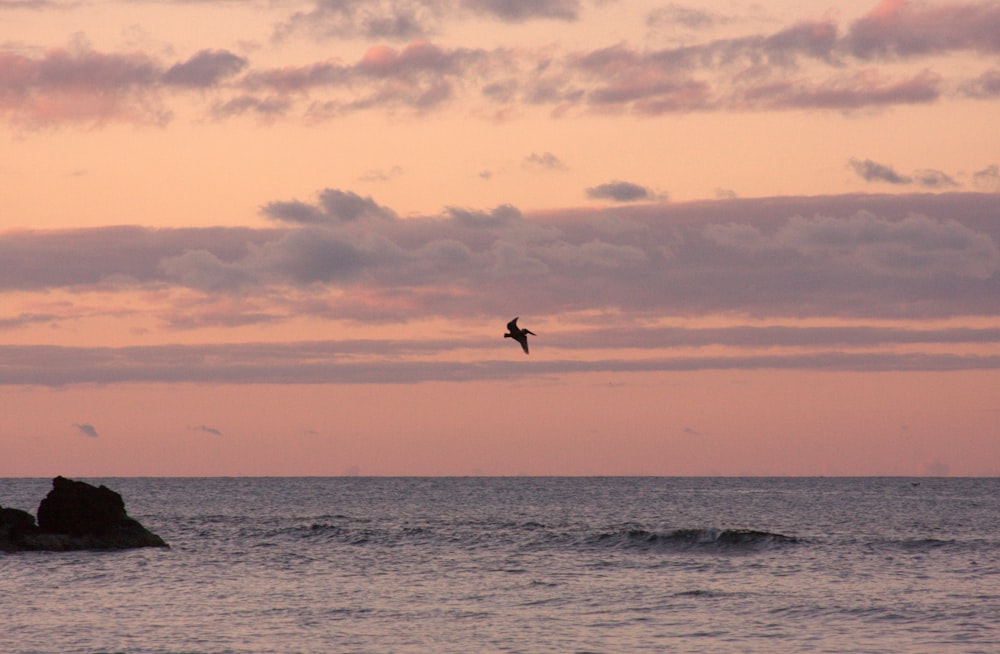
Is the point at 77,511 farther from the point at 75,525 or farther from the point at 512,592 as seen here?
the point at 512,592

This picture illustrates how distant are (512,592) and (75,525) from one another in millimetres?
24982

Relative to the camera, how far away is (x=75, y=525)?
5688 centimetres

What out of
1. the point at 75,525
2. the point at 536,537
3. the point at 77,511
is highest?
the point at 77,511

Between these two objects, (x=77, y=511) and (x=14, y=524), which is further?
(x=77, y=511)

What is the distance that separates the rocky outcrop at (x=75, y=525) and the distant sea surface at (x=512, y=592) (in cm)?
149

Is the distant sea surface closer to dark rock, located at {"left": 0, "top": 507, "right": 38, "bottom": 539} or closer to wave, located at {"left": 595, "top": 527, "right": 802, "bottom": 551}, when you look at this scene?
wave, located at {"left": 595, "top": 527, "right": 802, "bottom": 551}

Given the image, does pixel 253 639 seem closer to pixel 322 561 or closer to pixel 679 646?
pixel 679 646

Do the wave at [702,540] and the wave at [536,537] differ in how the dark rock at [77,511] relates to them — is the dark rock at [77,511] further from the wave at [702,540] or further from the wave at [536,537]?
the wave at [702,540]

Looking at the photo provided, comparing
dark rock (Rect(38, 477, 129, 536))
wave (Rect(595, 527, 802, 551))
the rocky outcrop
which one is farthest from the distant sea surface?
dark rock (Rect(38, 477, 129, 536))

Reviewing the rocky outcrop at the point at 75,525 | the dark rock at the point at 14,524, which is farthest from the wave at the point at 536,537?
the dark rock at the point at 14,524

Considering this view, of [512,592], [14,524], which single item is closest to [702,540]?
[512,592]

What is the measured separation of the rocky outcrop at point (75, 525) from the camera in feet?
182

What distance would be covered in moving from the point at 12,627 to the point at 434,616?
11.6m

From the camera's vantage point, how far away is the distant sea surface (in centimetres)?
3225
